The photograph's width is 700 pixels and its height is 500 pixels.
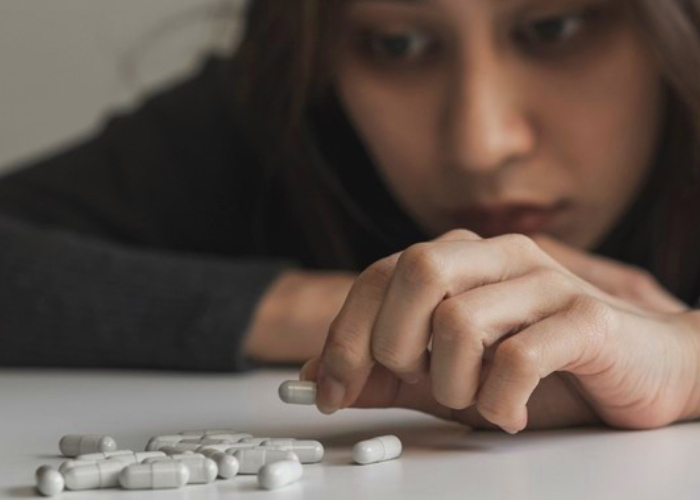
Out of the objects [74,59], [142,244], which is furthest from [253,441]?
[74,59]

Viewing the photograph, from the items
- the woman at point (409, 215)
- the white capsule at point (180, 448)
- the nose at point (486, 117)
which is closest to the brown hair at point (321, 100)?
the woman at point (409, 215)

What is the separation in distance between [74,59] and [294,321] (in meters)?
1.21

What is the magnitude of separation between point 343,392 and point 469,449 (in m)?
0.07

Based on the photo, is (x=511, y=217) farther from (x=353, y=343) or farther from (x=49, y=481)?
(x=49, y=481)

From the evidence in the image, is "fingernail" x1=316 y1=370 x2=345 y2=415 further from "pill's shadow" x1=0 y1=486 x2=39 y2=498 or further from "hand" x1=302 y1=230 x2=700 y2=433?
"pill's shadow" x1=0 y1=486 x2=39 y2=498

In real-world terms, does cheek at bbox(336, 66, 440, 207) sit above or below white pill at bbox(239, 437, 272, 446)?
above

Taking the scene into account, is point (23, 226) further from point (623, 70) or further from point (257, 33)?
point (623, 70)

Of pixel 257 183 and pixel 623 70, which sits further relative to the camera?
pixel 257 183

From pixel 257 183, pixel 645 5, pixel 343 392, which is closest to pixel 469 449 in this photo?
pixel 343 392

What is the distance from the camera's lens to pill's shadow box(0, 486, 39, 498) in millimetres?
560

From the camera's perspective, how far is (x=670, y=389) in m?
0.69

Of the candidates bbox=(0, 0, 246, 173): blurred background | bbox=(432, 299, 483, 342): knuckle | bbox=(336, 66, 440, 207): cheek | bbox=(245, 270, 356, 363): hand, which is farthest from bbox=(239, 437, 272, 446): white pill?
bbox=(0, 0, 246, 173): blurred background

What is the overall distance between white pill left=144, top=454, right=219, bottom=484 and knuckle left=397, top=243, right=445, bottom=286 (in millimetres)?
126

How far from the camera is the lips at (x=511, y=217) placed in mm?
1161
